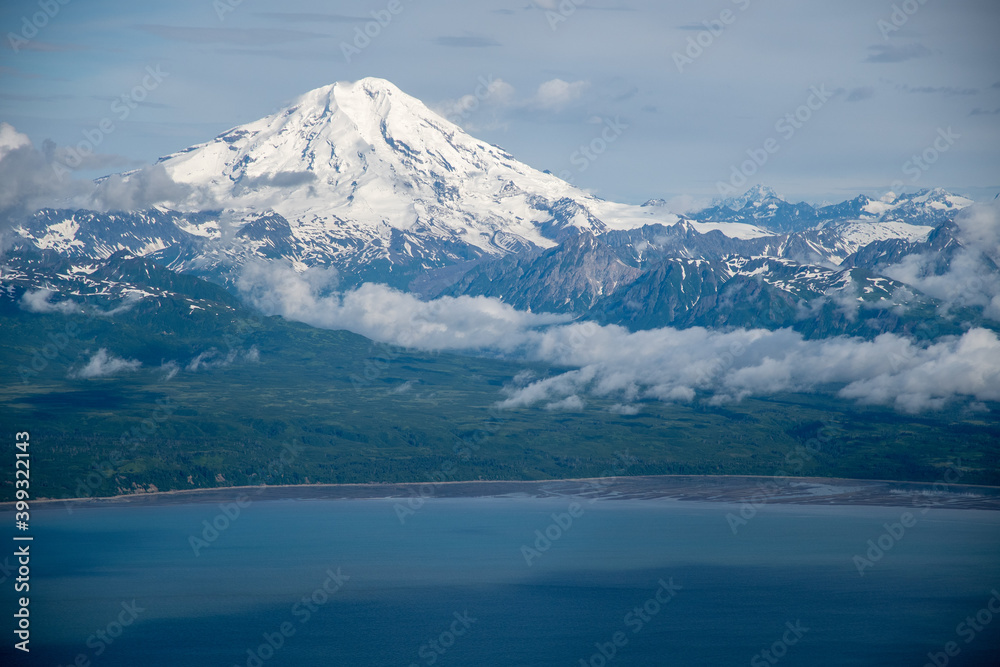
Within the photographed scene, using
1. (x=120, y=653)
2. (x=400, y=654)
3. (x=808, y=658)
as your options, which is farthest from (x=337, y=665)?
(x=808, y=658)

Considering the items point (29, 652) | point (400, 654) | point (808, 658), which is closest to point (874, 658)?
point (808, 658)

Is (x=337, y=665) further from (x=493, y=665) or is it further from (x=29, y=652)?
(x=29, y=652)

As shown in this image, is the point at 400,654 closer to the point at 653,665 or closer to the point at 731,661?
the point at 653,665

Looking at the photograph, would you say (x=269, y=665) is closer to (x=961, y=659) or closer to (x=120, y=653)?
(x=120, y=653)

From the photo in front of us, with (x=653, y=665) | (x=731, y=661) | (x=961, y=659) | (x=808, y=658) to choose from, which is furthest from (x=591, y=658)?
(x=961, y=659)

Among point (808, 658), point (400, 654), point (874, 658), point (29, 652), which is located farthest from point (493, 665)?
point (29, 652)

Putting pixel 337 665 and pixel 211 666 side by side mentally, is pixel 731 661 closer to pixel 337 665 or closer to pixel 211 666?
pixel 337 665
